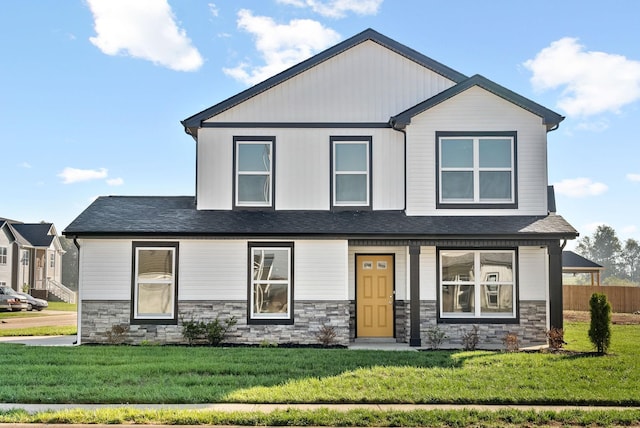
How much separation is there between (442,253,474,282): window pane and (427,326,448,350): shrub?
1.49 m

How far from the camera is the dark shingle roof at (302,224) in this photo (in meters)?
16.0

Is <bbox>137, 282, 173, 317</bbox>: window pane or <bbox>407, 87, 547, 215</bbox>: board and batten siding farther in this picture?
<bbox>407, 87, 547, 215</bbox>: board and batten siding

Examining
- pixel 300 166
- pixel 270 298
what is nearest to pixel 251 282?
pixel 270 298

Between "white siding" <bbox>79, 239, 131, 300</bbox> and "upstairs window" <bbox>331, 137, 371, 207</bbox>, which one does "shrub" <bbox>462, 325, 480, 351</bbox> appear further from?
"white siding" <bbox>79, 239, 131, 300</bbox>

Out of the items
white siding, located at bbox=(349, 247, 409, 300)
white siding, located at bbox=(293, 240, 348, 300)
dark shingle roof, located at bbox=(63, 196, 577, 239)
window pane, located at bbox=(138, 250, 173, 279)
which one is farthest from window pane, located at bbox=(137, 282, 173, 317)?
white siding, located at bbox=(349, 247, 409, 300)

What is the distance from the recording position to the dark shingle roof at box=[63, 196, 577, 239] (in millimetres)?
15977

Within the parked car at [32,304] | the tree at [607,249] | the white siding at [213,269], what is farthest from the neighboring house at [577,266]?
the tree at [607,249]

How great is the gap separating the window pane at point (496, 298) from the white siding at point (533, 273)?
356 millimetres

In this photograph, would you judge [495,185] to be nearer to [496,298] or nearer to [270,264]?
[496,298]

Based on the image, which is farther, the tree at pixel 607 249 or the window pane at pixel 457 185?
the tree at pixel 607 249

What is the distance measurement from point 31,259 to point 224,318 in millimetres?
41481

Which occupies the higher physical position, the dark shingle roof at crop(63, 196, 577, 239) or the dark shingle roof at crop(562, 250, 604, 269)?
the dark shingle roof at crop(63, 196, 577, 239)

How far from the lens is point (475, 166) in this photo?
1703cm

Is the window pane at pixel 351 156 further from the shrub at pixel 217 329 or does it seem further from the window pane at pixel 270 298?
the shrub at pixel 217 329
